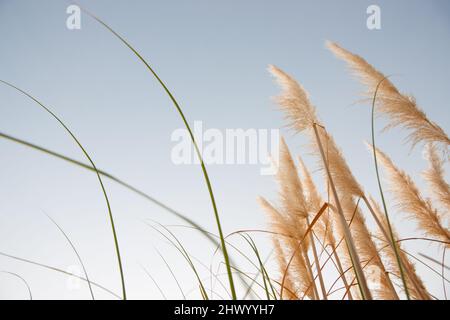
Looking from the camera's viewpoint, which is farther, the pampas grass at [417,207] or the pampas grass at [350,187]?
the pampas grass at [417,207]

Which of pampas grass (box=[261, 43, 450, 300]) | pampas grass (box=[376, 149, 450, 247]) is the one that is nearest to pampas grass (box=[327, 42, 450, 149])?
pampas grass (box=[261, 43, 450, 300])

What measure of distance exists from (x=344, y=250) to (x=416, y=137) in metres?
1.05

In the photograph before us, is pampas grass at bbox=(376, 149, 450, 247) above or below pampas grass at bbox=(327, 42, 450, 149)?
below

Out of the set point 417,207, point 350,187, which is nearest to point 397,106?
point 350,187

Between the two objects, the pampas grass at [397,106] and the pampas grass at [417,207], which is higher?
the pampas grass at [397,106]

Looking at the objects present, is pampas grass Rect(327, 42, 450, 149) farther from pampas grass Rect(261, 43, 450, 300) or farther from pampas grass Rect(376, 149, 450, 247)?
pampas grass Rect(376, 149, 450, 247)

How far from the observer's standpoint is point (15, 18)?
6.84m

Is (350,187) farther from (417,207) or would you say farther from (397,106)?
(417,207)

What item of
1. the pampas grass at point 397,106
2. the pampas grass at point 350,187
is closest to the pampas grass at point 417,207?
the pampas grass at point 350,187

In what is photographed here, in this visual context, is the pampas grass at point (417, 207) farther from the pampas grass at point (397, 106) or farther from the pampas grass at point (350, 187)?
the pampas grass at point (397, 106)

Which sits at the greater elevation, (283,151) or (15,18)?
(15,18)
